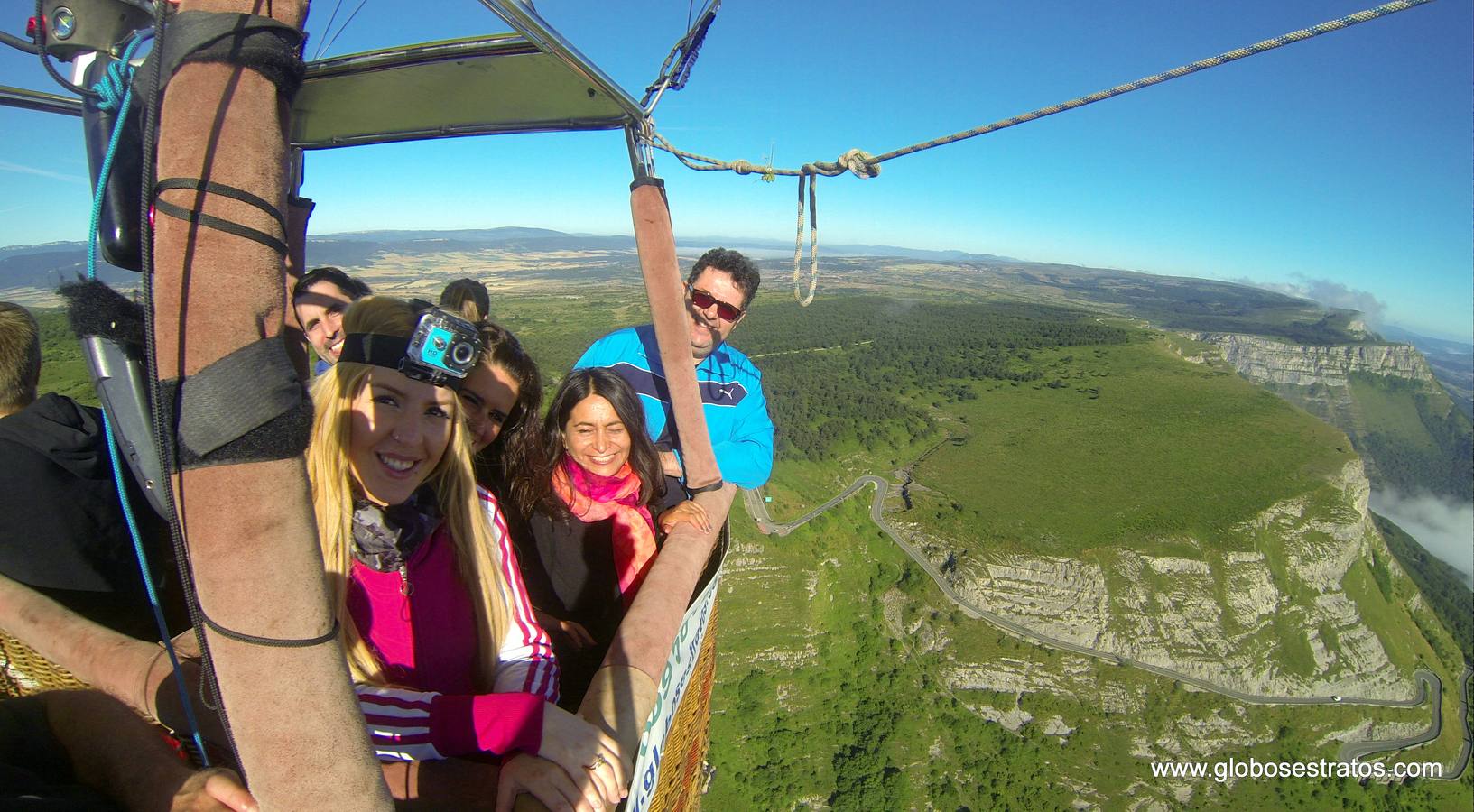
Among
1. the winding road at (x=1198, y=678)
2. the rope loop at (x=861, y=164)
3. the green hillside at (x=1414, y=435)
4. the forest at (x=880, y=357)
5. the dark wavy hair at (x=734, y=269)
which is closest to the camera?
the rope loop at (x=861, y=164)

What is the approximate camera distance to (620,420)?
9.33 ft

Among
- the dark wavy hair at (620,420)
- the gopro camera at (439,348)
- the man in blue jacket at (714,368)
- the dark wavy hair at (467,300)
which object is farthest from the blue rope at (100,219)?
the man in blue jacket at (714,368)

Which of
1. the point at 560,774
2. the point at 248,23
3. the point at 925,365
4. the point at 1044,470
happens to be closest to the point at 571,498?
the point at 560,774

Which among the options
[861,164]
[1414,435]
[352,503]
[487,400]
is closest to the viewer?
[352,503]

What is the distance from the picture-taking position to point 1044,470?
50156mm

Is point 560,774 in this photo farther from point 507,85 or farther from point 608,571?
point 507,85

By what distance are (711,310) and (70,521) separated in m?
2.77

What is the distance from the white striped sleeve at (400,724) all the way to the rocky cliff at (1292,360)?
118186 millimetres

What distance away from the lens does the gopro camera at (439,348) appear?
1.73 metres

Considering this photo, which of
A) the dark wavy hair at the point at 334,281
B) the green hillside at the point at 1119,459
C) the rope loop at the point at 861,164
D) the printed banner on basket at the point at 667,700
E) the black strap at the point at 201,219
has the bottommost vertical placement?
the green hillside at the point at 1119,459

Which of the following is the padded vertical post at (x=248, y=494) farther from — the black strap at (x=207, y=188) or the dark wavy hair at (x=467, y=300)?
the dark wavy hair at (x=467, y=300)

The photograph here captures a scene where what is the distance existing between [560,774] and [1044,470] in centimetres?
5451

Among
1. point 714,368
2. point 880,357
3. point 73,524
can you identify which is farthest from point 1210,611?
point 73,524

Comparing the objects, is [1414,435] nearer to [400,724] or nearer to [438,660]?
[438,660]
